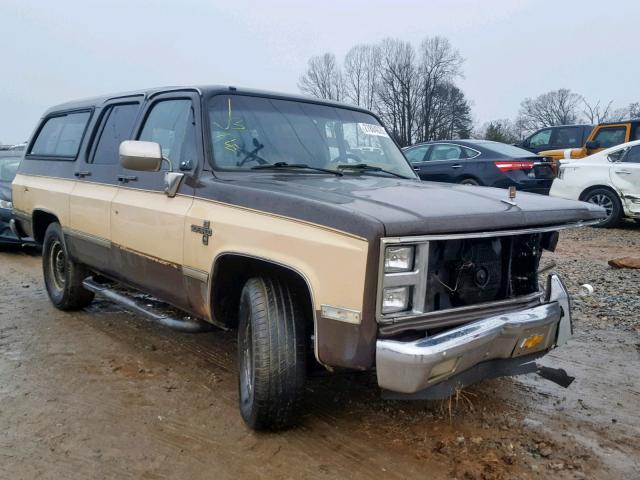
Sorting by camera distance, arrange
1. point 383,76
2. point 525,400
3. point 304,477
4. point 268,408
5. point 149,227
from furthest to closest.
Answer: point 383,76 → point 149,227 → point 525,400 → point 268,408 → point 304,477

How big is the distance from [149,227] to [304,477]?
1.92m

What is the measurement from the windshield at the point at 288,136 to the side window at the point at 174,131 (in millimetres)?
178

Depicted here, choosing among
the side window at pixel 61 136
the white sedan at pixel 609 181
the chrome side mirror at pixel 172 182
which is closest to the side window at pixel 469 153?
the white sedan at pixel 609 181

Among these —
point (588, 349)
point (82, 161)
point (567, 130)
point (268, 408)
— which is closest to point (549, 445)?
point (268, 408)

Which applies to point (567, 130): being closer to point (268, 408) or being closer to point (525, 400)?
point (525, 400)

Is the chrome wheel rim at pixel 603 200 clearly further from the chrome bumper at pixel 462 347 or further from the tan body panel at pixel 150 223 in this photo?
the tan body panel at pixel 150 223

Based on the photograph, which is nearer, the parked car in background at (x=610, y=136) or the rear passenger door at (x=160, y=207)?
the rear passenger door at (x=160, y=207)

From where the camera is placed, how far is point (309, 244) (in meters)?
2.67

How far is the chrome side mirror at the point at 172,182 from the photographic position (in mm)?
3588

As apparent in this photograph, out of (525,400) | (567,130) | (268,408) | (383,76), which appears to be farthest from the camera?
(383,76)

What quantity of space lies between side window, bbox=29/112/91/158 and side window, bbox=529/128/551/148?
12.3 meters

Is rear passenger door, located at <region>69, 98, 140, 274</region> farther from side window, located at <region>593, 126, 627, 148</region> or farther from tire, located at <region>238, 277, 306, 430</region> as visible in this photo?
side window, located at <region>593, 126, 627, 148</region>

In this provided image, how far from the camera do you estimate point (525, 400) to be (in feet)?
11.6

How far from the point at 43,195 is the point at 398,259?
13.4ft
